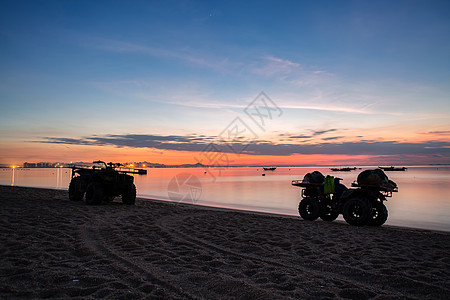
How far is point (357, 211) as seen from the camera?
11.4m

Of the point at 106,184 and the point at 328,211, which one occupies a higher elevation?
the point at 106,184

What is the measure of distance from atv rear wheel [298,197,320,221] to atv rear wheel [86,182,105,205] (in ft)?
33.2

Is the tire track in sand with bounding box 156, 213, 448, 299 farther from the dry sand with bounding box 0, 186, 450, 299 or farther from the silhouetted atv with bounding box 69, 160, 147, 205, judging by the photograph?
the silhouetted atv with bounding box 69, 160, 147, 205

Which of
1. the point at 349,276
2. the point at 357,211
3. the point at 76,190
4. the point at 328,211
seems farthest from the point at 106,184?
the point at 349,276

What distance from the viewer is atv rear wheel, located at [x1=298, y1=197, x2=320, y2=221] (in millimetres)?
12727

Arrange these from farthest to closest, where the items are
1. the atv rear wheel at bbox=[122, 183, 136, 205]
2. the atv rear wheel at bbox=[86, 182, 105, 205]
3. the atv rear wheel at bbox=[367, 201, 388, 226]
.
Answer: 1. the atv rear wheel at bbox=[122, 183, 136, 205]
2. the atv rear wheel at bbox=[86, 182, 105, 205]
3. the atv rear wheel at bbox=[367, 201, 388, 226]

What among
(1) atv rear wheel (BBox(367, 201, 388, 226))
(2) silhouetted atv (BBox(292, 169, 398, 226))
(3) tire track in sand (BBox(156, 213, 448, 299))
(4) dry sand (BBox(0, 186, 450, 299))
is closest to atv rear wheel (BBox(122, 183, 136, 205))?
(4) dry sand (BBox(0, 186, 450, 299))

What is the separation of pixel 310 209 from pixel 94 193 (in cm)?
1073

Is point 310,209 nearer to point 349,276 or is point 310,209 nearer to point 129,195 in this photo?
point 349,276

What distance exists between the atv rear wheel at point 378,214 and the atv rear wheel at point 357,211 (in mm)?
472

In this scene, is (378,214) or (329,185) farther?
(329,185)

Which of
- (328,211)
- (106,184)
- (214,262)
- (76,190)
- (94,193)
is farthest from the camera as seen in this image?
(76,190)

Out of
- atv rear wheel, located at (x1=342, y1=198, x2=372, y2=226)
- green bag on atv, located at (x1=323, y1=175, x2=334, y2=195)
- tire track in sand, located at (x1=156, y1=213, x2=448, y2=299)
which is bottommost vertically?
tire track in sand, located at (x1=156, y1=213, x2=448, y2=299)

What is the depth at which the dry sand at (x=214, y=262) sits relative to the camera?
465 centimetres
